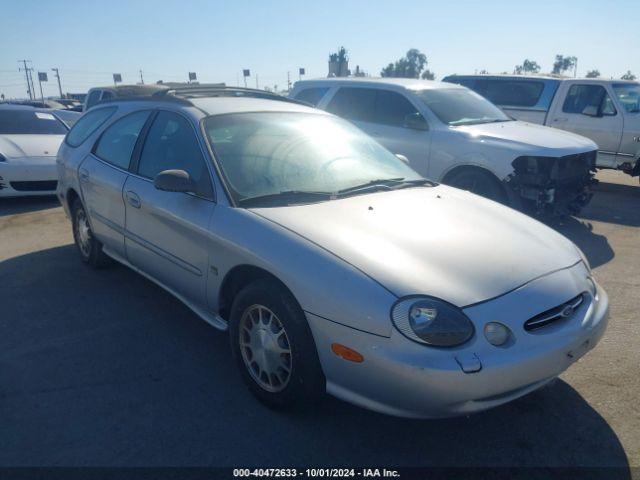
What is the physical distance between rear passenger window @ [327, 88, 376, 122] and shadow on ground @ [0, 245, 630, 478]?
4.61 m

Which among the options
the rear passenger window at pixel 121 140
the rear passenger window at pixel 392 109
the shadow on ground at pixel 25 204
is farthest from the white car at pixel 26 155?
the rear passenger window at pixel 392 109

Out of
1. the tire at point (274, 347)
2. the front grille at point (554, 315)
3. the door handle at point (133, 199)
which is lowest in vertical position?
the tire at point (274, 347)

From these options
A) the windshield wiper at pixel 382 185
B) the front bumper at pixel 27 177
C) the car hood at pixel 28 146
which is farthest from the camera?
the car hood at pixel 28 146

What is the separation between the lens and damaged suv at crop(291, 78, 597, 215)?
6020 millimetres

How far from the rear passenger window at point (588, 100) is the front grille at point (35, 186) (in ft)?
29.8

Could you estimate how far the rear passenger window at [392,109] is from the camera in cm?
694

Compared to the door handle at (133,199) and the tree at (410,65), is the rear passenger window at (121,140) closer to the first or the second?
the door handle at (133,199)

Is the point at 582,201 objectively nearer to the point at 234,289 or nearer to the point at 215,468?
the point at 234,289

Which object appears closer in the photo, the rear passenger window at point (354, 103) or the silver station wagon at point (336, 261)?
the silver station wagon at point (336, 261)

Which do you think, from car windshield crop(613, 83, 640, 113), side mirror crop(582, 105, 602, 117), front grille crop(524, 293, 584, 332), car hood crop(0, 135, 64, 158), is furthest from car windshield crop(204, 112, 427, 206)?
car windshield crop(613, 83, 640, 113)

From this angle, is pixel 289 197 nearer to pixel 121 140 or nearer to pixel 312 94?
pixel 121 140

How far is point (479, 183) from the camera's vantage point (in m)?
6.34

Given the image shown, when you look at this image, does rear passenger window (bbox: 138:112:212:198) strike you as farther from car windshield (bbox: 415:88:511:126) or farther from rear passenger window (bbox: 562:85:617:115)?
rear passenger window (bbox: 562:85:617:115)

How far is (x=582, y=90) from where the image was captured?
Result: 380 inches
